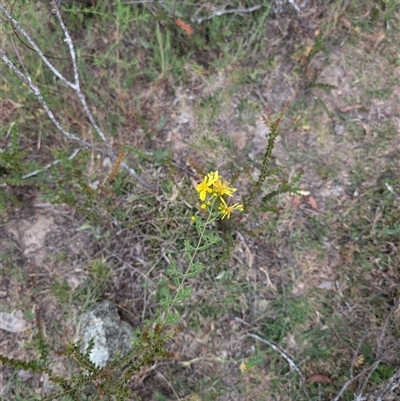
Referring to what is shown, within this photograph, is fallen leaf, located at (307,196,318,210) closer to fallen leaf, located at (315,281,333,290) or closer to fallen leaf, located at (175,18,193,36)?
fallen leaf, located at (315,281,333,290)

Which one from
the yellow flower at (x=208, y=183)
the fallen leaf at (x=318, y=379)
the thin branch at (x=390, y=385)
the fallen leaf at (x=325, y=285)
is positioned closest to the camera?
the yellow flower at (x=208, y=183)

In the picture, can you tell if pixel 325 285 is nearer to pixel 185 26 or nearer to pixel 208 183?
pixel 208 183

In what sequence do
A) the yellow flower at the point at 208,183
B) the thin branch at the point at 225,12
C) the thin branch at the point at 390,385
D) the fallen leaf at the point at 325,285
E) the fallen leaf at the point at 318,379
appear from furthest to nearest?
1. the thin branch at the point at 225,12
2. the fallen leaf at the point at 325,285
3. the fallen leaf at the point at 318,379
4. the thin branch at the point at 390,385
5. the yellow flower at the point at 208,183

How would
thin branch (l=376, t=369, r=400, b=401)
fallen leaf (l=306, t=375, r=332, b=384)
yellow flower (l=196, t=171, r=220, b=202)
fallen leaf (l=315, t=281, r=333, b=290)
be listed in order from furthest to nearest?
1. fallen leaf (l=315, t=281, r=333, b=290)
2. fallen leaf (l=306, t=375, r=332, b=384)
3. thin branch (l=376, t=369, r=400, b=401)
4. yellow flower (l=196, t=171, r=220, b=202)

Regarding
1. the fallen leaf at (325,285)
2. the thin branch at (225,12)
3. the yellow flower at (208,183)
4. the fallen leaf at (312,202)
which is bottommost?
the fallen leaf at (325,285)

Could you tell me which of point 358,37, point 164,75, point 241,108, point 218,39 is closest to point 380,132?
point 358,37

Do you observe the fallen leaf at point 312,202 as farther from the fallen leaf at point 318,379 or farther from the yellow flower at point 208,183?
the yellow flower at point 208,183

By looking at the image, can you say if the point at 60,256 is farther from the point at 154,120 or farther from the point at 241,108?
the point at 241,108

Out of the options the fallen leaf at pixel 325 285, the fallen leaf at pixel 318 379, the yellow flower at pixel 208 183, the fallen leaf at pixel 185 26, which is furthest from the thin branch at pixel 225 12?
the fallen leaf at pixel 318 379

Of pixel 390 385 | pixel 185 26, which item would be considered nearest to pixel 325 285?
pixel 390 385

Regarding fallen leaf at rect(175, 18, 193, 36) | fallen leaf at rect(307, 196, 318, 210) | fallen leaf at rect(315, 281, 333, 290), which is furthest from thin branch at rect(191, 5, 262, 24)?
fallen leaf at rect(315, 281, 333, 290)

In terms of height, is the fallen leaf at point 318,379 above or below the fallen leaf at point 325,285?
below
